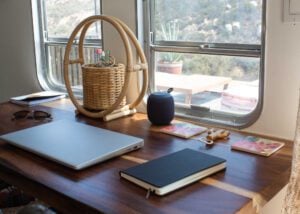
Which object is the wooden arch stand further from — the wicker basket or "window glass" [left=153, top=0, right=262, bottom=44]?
"window glass" [left=153, top=0, right=262, bottom=44]

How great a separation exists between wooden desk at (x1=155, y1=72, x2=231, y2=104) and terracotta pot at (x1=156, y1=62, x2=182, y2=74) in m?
0.02

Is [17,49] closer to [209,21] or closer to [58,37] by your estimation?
[58,37]

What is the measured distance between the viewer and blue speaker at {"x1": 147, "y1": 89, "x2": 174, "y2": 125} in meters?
1.61

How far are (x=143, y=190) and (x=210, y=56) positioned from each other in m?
0.79

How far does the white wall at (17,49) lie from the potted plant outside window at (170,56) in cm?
101

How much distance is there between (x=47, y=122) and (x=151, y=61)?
54 centimetres

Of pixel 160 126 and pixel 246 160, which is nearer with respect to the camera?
pixel 246 160

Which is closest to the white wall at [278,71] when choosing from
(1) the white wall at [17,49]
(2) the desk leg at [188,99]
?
(2) the desk leg at [188,99]

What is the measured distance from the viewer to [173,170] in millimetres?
1137

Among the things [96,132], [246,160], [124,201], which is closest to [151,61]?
[96,132]

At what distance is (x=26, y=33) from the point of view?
2.55m

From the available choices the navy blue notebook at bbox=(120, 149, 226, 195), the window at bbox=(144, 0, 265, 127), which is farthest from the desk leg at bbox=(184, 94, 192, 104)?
the navy blue notebook at bbox=(120, 149, 226, 195)

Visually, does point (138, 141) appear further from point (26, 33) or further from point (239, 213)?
point (26, 33)

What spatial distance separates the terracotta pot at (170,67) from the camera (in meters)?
1.84
